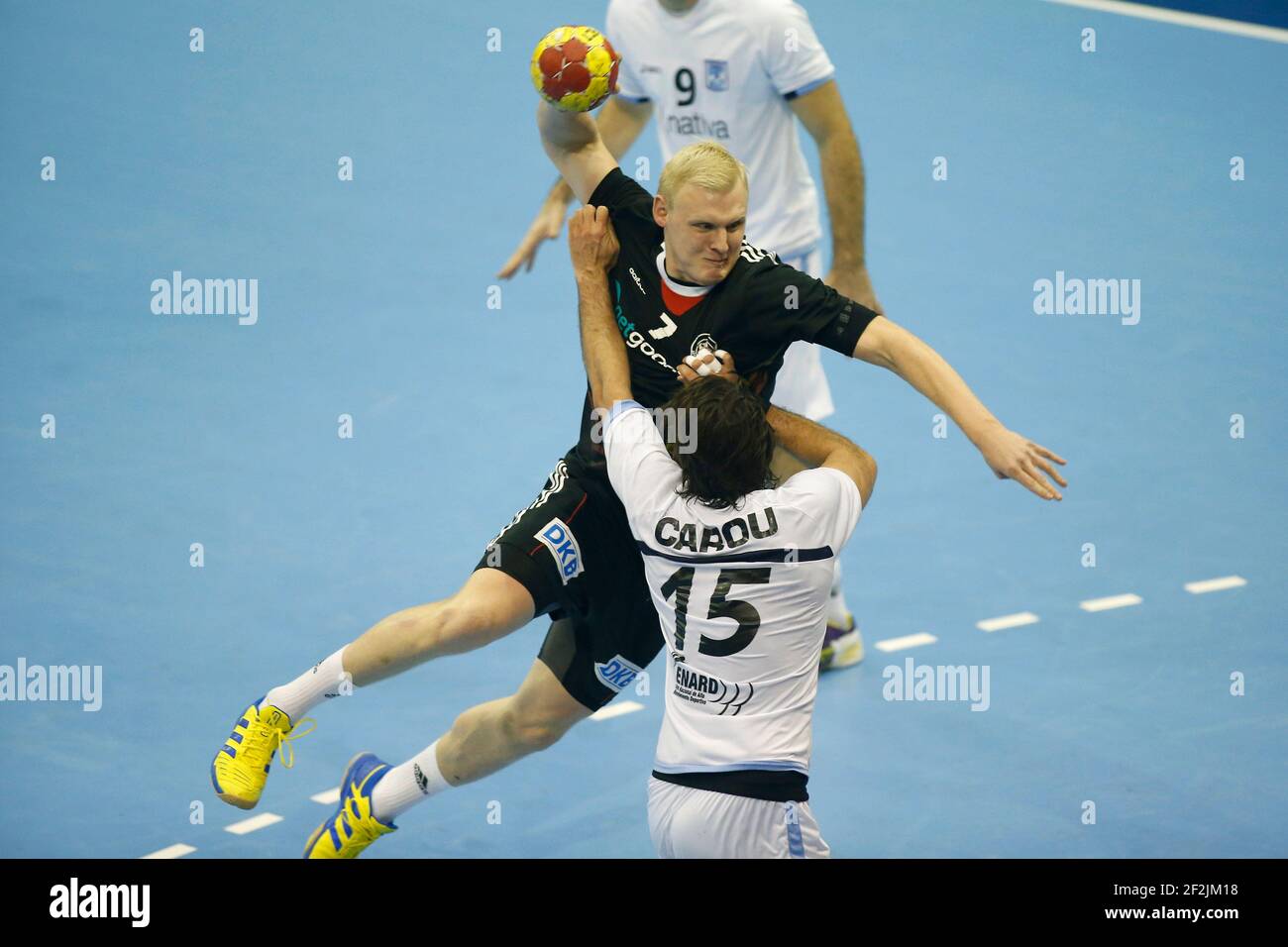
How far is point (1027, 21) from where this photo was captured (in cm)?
1617

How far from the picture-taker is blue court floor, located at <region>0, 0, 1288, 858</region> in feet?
23.9

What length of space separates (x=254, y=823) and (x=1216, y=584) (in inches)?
199

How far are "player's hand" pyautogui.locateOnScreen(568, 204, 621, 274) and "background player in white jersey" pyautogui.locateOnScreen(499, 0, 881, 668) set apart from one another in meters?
1.61

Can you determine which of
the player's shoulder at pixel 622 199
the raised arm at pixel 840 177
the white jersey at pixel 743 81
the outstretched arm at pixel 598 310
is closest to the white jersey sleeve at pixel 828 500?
the outstretched arm at pixel 598 310

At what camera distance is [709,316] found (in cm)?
579

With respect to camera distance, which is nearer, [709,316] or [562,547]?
[709,316]

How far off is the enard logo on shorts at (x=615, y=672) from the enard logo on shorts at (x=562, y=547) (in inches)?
15.4

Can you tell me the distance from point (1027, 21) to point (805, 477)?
12160 millimetres

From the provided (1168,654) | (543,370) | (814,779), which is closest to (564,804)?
(814,779)

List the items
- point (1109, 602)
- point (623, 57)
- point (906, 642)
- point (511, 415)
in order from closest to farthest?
point (623, 57) < point (906, 642) < point (1109, 602) < point (511, 415)

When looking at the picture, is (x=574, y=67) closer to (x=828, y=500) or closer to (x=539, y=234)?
(x=539, y=234)

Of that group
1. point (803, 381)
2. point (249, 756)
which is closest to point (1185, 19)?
point (803, 381)

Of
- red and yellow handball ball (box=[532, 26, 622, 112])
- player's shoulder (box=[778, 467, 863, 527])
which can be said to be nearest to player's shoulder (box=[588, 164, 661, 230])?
red and yellow handball ball (box=[532, 26, 622, 112])
